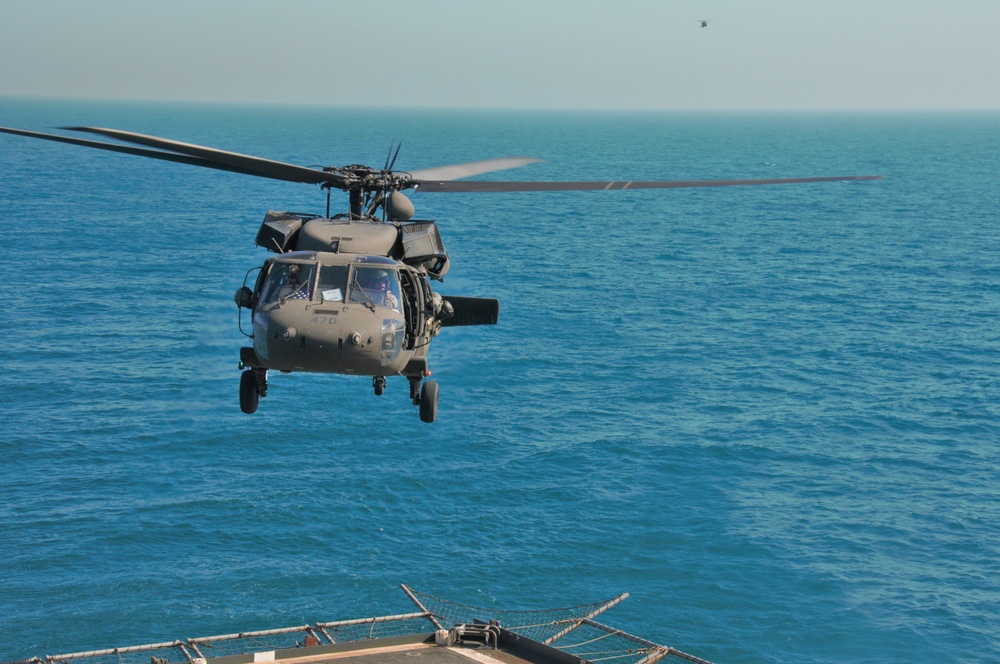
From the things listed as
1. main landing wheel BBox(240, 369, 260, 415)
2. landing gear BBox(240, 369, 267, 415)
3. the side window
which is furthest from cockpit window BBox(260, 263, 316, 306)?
main landing wheel BBox(240, 369, 260, 415)

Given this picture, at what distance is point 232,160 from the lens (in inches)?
1033

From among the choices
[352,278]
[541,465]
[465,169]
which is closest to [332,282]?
[352,278]

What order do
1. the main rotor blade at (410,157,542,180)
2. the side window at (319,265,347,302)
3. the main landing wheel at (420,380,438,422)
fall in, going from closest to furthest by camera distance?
the side window at (319,265,347,302) → the main landing wheel at (420,380,438,422) → the main rotor blade at (410,157,542,180)

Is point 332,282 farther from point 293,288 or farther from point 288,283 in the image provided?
point 288,283

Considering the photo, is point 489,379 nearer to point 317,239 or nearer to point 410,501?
point 410,501

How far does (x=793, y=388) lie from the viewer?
97.8m

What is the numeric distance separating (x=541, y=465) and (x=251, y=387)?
184 feet

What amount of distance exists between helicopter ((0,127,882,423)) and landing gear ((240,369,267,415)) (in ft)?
0.09

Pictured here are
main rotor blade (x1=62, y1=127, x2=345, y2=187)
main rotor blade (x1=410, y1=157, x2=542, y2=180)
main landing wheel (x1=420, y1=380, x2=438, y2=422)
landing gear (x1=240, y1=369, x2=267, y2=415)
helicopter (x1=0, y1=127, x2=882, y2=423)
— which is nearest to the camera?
main rotor blade (x1=62, y1=127, x2=345, y2=187)

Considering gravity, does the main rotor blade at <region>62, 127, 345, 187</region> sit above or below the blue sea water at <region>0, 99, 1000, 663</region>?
above

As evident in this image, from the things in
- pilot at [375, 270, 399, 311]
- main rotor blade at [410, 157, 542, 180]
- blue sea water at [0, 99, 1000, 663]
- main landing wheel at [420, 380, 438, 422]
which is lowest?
blue sea water at [0, 99, 1000, 663]

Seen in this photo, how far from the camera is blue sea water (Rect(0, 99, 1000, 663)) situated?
6875 centimetres

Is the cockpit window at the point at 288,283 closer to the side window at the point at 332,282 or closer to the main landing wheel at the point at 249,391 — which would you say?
the side window at the point at 332,282

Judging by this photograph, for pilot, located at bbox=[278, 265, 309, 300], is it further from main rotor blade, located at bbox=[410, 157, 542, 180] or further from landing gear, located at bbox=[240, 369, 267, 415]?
main rotor blade, located at bbox=[410, 157, 542, 180]
